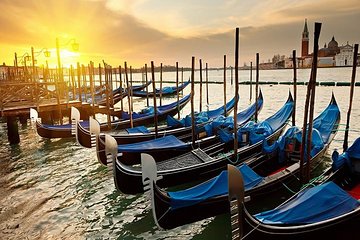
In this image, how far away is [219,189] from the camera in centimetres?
415

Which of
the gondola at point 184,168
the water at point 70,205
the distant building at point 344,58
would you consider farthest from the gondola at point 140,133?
the distant building at point 344,58

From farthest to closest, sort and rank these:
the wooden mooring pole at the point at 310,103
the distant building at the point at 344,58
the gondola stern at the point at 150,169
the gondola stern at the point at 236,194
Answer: the distant building at the point at 344,58 < the wooden mooring pole at the point at 310,103 < the gondola stern at the point at 150,169 < the gondola stern at the point at 236,194

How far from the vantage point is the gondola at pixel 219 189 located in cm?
379

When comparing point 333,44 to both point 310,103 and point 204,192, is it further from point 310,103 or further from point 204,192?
point 204,192

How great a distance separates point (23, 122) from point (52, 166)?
6755 millimetres

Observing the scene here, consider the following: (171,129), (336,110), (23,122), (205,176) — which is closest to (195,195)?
(205,176)

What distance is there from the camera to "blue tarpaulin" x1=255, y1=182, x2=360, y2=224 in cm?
310

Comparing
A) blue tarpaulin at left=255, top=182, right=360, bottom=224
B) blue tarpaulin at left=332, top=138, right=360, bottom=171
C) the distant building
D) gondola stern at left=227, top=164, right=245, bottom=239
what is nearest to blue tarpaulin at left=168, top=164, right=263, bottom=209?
blue tarpaulin at left=255, top=182, right=360, bottom=224

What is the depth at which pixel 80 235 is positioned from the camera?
4.31 m

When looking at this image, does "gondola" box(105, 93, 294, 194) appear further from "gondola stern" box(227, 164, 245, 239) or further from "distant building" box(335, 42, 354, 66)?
"distant building" box(335, 42, 354, 66)

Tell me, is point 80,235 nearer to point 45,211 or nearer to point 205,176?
point 45,211

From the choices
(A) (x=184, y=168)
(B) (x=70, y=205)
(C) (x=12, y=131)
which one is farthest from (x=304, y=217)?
(C) (x=12, y=131)

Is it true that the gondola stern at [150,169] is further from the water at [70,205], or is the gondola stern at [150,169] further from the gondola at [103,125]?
the gondola at [103,125]

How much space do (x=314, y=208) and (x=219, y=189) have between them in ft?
4.26
